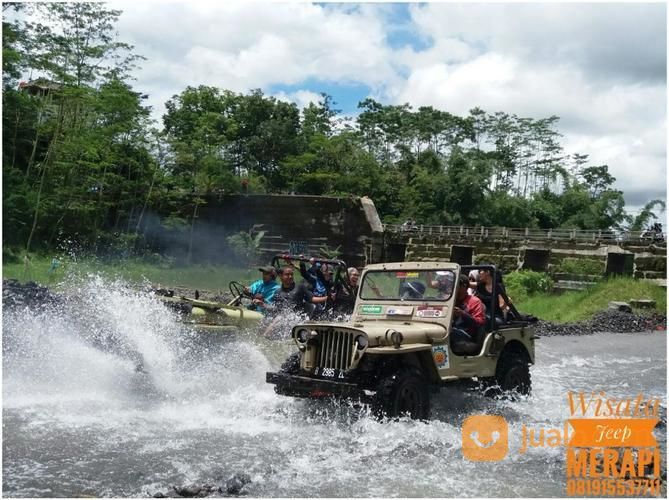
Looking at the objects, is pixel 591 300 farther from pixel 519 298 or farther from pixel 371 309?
pixel 371 309

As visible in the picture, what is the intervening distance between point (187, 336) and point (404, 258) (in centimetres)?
3315

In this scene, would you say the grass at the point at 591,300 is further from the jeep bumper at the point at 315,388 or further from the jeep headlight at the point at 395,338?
the jeep bumper at the point at 315,388

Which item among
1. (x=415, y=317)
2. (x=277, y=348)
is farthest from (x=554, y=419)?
(x=277, y=348)

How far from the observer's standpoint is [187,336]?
10.4m

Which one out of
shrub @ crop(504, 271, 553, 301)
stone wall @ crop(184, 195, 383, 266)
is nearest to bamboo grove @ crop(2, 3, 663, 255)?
stone wall @ crop(184, 195, 383, 266)

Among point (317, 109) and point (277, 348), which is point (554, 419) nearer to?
point (277, 348)

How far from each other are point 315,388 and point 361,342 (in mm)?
725

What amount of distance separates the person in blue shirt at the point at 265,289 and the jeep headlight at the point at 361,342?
4.23 m

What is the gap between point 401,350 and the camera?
7770mm

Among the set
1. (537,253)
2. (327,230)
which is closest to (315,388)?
(537,253)

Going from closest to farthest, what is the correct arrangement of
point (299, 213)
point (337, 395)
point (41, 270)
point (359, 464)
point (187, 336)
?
1. point (359, 464)
2. point (337, 395)
3. point (187, 336)
4. point (41, 270)
5. point (299, 213)

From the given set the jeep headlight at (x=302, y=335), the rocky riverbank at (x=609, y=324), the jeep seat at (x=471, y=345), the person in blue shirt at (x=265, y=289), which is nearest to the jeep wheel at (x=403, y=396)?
the jeep seat at (x=471, y=345)

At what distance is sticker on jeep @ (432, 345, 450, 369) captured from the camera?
8280 millimetres

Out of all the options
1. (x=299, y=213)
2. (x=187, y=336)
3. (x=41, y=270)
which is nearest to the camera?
(x=187, y=336)
